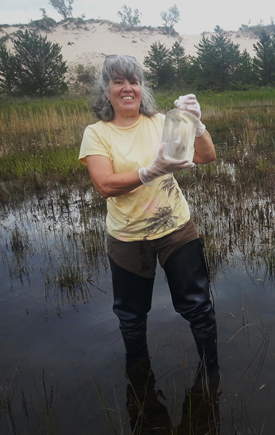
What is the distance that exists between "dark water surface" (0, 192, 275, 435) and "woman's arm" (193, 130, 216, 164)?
114cm

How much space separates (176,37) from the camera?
70.6m

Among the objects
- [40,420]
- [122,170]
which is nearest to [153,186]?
[122,170]

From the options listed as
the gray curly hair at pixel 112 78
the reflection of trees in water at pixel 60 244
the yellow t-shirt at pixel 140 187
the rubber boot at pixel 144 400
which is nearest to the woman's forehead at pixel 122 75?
the gray curly hair at pixel 112 78

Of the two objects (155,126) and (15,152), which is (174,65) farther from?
(155,126)

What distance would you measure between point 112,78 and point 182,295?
122 centimetres

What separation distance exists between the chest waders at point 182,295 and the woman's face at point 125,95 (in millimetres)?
778

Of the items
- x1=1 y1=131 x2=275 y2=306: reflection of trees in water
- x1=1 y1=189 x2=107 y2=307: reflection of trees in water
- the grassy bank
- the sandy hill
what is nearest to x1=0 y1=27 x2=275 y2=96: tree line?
the sandy hill

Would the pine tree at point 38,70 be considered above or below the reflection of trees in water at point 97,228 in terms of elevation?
above

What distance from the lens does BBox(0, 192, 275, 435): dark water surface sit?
2.18m

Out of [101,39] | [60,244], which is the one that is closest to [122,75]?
[60,244]

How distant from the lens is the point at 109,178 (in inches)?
75.2

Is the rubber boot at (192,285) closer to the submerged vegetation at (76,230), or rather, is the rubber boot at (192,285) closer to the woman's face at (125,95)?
the submerged vegetation at (76,230)

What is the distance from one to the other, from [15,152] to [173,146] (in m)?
7.94

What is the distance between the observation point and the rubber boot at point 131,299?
2186 mm
